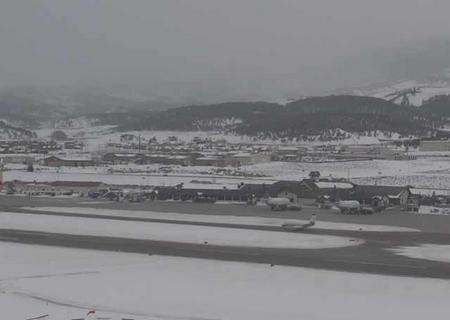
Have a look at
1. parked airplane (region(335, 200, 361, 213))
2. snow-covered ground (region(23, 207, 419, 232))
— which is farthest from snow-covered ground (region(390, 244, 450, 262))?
parked airplane (region(335, 200, 361, 213))

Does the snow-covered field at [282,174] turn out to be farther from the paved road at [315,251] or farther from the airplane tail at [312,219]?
the paved road at [315,251]

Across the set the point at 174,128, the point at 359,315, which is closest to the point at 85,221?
the point at 359,315

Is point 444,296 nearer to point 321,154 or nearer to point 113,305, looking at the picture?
point 113,305

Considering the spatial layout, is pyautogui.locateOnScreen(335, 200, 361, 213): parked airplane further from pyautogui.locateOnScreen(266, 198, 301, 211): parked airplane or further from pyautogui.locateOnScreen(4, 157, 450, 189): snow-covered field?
pyautogui.locateOnScreen(4, 157, 450, 189): snow-covered field

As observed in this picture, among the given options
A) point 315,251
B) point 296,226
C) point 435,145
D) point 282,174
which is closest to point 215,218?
point 296,226

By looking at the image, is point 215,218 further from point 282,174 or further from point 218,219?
point 282,174
